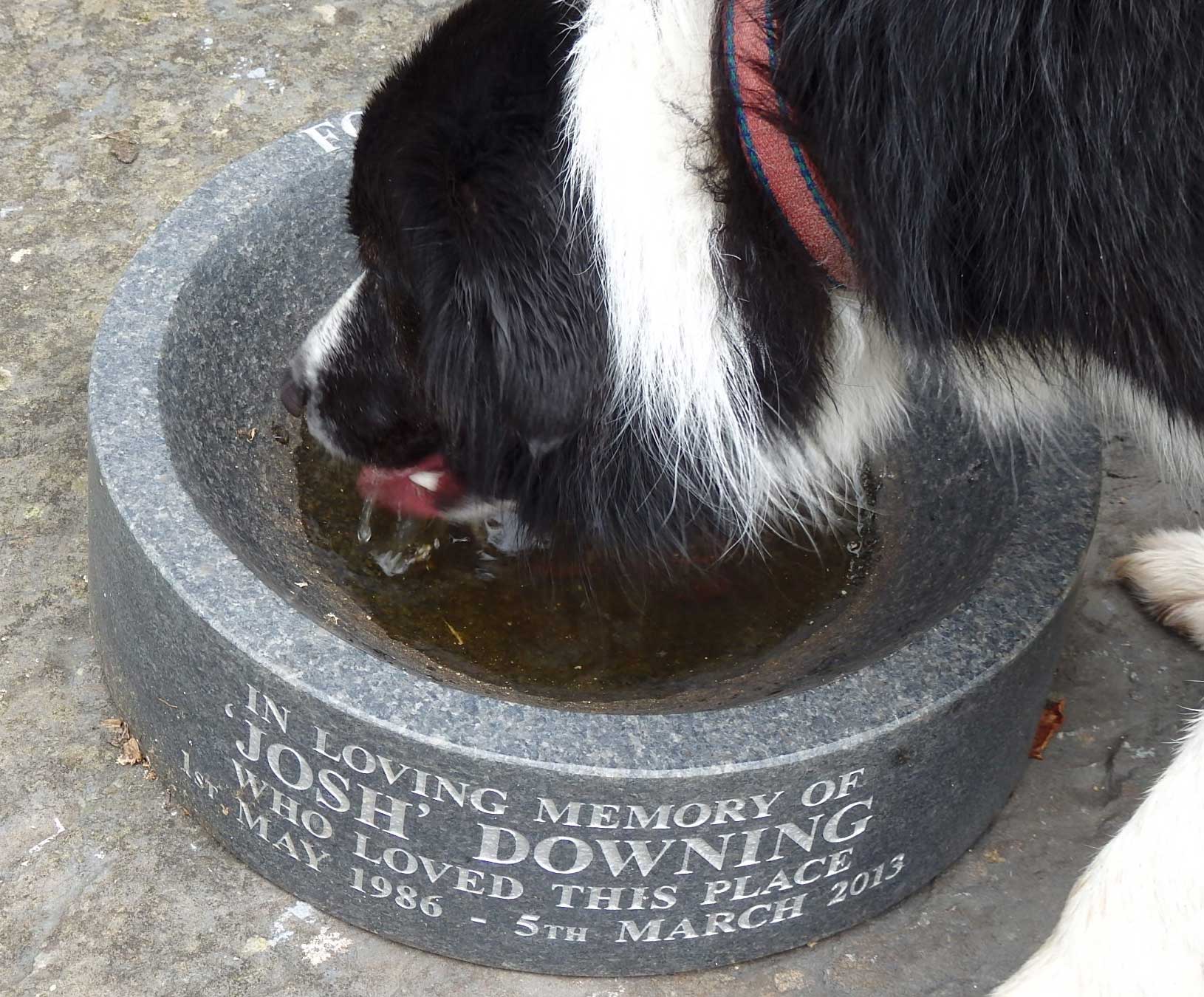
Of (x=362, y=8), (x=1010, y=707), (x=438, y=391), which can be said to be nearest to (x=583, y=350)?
(x=438, y=391)

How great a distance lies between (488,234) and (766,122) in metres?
0.32

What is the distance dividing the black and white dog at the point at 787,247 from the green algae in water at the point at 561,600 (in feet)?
1.85

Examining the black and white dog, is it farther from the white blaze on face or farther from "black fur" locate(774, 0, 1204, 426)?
the white blaze on face

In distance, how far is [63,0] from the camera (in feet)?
13.1

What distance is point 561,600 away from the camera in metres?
2.41

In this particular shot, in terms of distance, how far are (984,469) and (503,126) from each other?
1150mm

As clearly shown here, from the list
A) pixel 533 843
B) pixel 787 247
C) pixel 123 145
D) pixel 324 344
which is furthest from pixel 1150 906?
pixel 123 145

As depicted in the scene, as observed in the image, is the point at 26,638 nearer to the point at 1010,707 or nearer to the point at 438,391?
the point at 438,391

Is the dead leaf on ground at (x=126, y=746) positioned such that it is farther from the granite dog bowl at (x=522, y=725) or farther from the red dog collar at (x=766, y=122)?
the red dog collar at (x=766, y=122)

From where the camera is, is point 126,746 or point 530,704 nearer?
point 530,704

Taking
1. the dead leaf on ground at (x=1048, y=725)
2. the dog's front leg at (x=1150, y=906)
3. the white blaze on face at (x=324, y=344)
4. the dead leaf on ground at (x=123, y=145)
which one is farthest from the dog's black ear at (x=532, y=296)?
the dead leaf on ground at (x=123, y=145)

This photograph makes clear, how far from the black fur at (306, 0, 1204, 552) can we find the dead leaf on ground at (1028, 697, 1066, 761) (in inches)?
39.2

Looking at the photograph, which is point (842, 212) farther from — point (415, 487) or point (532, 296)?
point (415, 487)

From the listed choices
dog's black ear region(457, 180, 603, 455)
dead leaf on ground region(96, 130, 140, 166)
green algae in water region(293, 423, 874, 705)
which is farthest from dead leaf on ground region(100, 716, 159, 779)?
dead leaf on ground region(96, 130, 140, 166)
